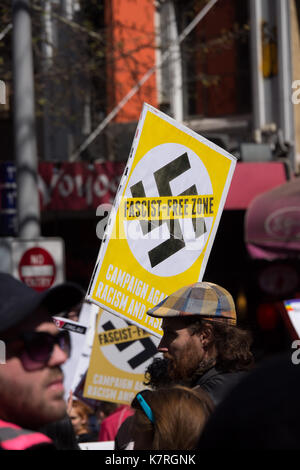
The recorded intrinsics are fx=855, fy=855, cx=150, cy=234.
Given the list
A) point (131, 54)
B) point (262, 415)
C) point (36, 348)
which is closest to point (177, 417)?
point (36, 348)

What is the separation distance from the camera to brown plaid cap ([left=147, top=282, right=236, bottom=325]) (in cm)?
321

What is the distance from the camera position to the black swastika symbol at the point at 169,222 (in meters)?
3.69

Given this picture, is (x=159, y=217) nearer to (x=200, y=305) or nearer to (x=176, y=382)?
(x=200, y=305)

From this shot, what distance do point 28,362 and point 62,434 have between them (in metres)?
1.30

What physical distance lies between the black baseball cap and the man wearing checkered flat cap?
101 cm

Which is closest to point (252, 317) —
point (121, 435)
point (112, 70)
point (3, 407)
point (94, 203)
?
point (94, 203)

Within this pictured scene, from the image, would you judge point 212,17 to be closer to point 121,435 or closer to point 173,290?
point 173,290

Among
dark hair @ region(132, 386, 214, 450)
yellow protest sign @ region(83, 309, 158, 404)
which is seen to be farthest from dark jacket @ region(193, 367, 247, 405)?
yellow protest sign @ region(83, 309, 158, 404)

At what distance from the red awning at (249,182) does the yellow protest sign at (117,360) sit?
682cm

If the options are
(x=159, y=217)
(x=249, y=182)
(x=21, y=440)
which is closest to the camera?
(x=21, y=440)

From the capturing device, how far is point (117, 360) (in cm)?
502

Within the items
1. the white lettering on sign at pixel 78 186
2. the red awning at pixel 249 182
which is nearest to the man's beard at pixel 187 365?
the red awning at pixel 249 182

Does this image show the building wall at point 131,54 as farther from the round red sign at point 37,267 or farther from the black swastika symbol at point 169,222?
the black swastika symbol at point 169,222

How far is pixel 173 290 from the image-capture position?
12.1 feet
